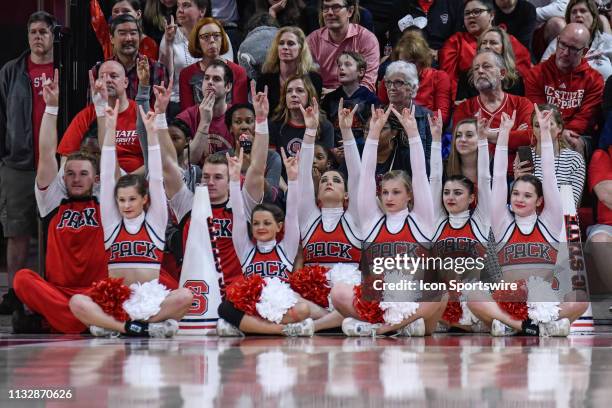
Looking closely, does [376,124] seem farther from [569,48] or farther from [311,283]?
[569,48]

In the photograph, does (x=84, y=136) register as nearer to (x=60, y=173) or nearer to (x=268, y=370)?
(x=60, y=173)

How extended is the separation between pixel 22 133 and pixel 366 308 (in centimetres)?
344

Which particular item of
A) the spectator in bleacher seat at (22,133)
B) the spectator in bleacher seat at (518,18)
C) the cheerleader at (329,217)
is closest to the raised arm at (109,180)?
the spectator in bleacher seat at (22,133)

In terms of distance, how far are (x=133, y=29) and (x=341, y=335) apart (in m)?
3.36

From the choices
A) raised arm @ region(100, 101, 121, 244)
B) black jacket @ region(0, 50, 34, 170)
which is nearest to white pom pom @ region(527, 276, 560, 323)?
raised arm @ region(100, 101, 121, 244)

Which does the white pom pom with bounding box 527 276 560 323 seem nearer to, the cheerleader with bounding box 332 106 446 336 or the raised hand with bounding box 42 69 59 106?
the cheerleader with bounding box 332 106 446 336

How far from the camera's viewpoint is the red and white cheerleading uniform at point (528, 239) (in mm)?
8195

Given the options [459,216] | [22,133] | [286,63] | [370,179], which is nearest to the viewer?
[370,179]

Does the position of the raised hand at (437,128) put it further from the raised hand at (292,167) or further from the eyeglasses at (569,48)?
the eyeglasses at (569,48)

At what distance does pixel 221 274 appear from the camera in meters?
8.57

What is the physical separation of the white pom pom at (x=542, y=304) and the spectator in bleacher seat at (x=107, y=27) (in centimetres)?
435

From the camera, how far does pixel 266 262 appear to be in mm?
8492

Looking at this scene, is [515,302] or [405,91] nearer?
[515,302]

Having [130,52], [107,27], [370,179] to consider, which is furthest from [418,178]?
[107,27]
